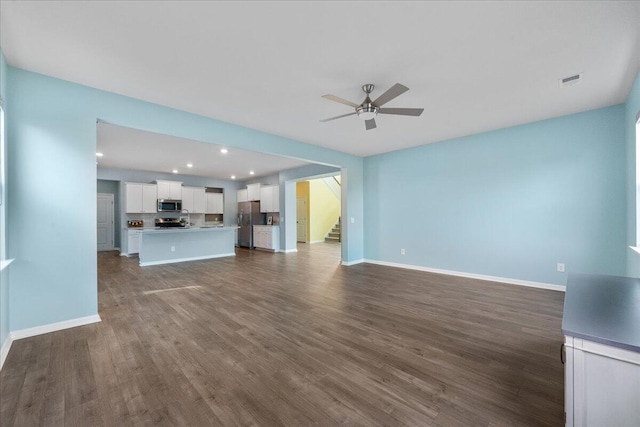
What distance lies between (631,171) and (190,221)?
34.8 ft

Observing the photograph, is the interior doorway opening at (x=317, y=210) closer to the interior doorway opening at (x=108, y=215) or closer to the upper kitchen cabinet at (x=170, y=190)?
the upper kitchen cabinet at (x=170, y=190)

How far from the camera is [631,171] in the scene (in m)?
3.10

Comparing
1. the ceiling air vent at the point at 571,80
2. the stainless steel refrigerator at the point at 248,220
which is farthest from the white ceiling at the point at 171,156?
the ceiling air vent at the point at 571,80

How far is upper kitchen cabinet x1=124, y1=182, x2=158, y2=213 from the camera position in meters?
7.85

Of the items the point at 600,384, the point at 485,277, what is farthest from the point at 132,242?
the point at 600,384

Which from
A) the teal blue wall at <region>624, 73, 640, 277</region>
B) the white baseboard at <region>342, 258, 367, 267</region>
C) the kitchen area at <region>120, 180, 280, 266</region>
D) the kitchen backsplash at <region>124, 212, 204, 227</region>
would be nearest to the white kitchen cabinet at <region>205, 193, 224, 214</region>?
the kitchen area at <region>120, 180, 280, 266</region>

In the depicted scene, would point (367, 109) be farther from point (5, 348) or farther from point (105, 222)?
point (105, 222)

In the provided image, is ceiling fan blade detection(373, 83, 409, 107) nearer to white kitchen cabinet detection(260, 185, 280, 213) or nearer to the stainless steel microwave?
white kitchen cabinet detection(260, 185, 280, 213)

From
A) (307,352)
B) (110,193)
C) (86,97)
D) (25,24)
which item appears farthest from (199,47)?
(110,193)

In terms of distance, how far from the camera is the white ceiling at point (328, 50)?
6.13 feet

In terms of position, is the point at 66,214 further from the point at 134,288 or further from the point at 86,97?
the point at 134,288

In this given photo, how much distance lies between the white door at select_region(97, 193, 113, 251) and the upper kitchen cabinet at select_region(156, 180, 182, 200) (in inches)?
78.7

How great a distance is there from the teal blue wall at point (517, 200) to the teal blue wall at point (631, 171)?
0.86 feet

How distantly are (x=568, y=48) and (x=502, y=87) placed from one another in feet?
2.27
